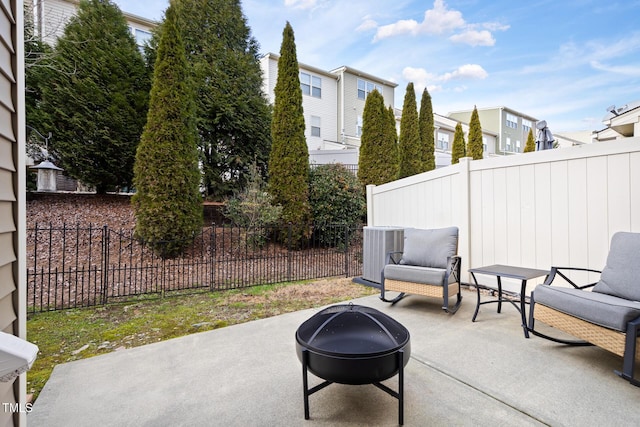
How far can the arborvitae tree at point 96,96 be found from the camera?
7.98 meters

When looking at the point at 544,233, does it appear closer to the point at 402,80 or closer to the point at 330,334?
the point at 330,334

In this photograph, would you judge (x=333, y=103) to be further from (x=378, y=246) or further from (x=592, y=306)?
(x=592, y=306)

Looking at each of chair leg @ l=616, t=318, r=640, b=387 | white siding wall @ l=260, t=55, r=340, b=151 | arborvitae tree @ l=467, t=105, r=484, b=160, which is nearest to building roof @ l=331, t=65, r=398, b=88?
white siding wall @ l=260, t=55, r=340, b=151

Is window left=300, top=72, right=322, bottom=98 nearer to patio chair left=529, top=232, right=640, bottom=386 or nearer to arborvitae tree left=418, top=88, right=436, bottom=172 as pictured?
arborvitae tree left=418, top=88, right=436, bottom=172

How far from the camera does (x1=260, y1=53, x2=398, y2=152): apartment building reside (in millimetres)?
15062

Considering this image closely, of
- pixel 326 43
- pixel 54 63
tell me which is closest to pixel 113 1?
pixel 54 63

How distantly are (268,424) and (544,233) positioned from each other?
13.0ft

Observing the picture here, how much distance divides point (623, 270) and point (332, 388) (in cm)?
276

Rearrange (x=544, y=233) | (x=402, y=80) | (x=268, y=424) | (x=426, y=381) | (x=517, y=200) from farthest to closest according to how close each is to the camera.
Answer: (x=402, y=80)
(x=517, y=200)
(x=544, y=233)
(x=426, y=381)
(x=268, y=424)

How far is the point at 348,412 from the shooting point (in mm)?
2041

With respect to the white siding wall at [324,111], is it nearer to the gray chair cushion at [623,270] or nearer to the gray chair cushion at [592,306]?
the gray chair cushion at [623,270]

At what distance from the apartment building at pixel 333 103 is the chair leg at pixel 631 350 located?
1326 cm

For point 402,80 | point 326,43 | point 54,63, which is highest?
point 402,80

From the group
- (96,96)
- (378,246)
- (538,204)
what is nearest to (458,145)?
(378,246)
